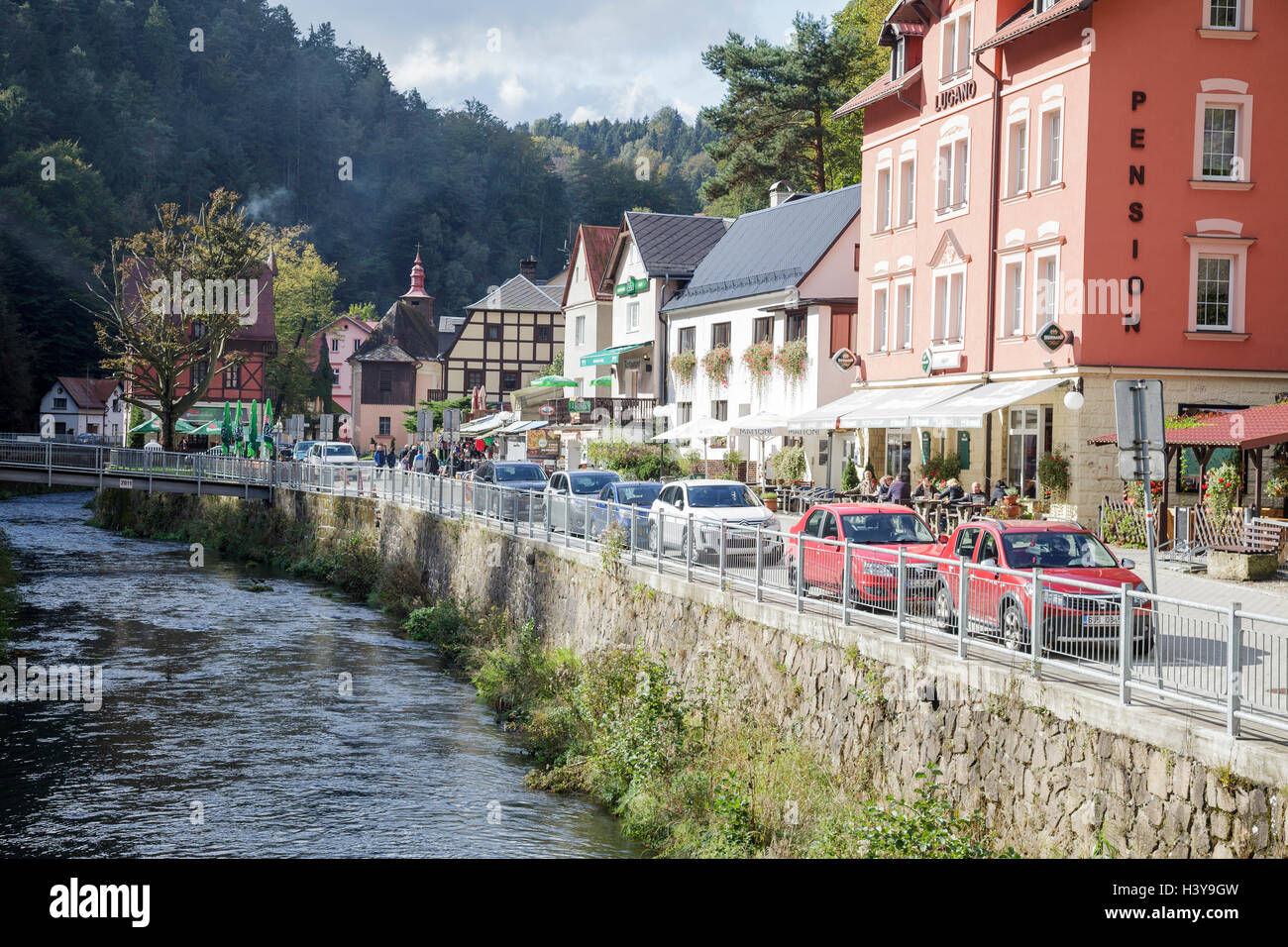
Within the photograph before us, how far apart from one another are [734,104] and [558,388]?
15.4 meters

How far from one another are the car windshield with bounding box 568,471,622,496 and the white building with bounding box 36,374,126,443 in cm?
7052

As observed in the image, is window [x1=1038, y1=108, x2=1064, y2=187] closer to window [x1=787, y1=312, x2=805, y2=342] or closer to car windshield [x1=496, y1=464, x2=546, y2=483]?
window [x1=787, y1=312, x2=805, y2=342]

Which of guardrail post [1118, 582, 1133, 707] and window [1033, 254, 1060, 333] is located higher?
window [1033, 254, 1060, 333]

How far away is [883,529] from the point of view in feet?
56.4

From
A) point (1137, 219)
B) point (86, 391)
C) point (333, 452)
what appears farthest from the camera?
point (86, 391)

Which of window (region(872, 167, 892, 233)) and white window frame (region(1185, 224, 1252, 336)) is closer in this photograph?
white window frame (region(1185, 224, 1252, 336))

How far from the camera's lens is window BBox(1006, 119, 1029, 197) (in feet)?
98.3

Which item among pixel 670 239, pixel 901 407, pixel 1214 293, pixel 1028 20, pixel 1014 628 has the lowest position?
pixel 1014 628

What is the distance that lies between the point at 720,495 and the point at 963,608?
12349 millimetres

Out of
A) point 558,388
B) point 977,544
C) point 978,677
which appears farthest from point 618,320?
point 978,677

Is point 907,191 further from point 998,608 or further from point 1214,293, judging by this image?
point 998,608

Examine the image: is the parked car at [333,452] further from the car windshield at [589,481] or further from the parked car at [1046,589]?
the parked car at [1046,589]

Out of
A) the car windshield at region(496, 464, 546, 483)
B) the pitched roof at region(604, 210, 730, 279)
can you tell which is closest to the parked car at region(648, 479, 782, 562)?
the car windshield at region(496, 464, 546, 483)

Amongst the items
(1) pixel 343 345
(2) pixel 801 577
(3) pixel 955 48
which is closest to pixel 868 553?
(2) pixel 801 577
